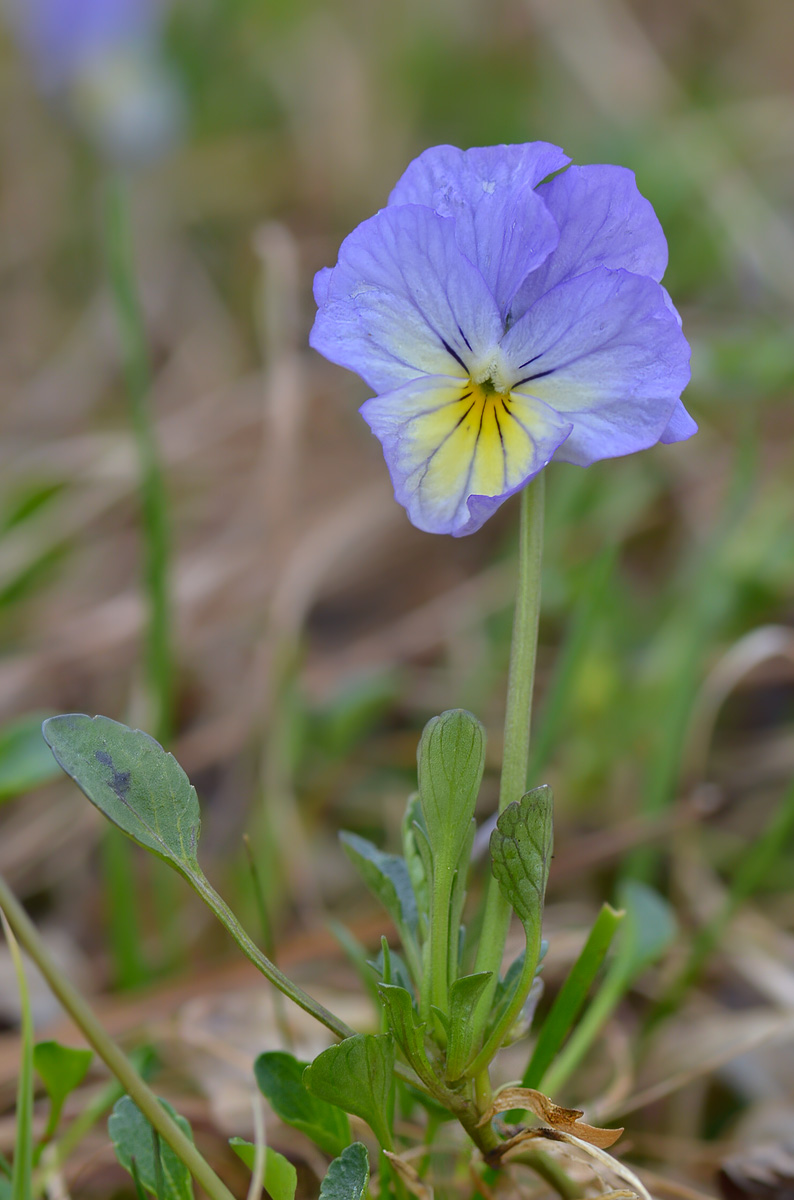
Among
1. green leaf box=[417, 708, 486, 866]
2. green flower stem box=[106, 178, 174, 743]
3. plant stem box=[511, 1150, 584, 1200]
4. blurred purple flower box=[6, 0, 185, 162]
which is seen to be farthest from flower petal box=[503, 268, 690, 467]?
blurred purple flower box=[6, 0, 185, 162]

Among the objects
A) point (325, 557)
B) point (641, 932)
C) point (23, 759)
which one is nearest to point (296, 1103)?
point (641, 932)

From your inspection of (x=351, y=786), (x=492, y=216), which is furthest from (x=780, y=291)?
(x=492, y=216)

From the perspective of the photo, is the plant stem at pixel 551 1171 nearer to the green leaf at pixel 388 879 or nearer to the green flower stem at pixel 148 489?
the green leaf at pixel 388 879

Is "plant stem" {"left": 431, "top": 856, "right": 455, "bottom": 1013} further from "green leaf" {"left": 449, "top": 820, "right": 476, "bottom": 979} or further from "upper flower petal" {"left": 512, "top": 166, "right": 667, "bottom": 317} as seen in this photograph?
"upper flower petal" {"left": 512, "top": 166, "right": 667, "bottom": 317}

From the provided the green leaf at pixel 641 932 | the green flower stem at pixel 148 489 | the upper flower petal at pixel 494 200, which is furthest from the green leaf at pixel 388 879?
the green flower stem at pixel 148 489

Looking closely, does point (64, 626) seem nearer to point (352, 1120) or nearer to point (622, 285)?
point (352, 1120)

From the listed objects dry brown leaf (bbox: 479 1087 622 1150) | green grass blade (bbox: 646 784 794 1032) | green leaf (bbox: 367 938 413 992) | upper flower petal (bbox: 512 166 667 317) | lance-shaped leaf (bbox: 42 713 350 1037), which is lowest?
green grass blade (bbox: 646 784 794 1032)

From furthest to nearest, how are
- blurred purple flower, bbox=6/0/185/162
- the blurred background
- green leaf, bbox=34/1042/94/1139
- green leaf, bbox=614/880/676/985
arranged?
blurred purple flower, bbox=6/0/185/162, the blurred background, green leaf, bbox=614/880/676/985, green leaf, bbox=34/1042/94/1139

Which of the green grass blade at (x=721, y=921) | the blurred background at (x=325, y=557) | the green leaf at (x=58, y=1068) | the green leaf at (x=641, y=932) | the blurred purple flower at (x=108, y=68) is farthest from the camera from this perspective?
the blurred purple flower at (x=108, y=68)
